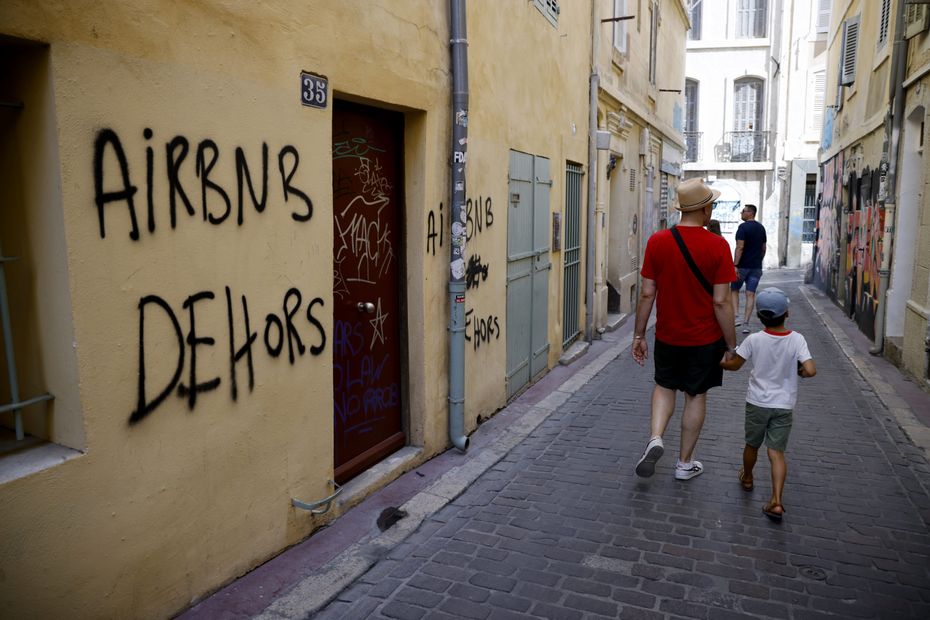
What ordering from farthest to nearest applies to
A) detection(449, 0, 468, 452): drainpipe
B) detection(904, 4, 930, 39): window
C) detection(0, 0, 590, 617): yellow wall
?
detection(904, 4, 930, 39): window
detection(449, 0, 468, 452): drainpipe
detection(0, 0, 590, 617): yellow wall

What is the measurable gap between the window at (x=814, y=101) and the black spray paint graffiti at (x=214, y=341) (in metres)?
24.9

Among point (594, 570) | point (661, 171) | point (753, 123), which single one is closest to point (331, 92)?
point (594, 570)

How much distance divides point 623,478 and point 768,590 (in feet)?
5.16

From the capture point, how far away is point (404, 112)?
200 inches

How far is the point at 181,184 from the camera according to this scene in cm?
309

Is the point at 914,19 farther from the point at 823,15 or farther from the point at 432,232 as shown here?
the point at 823,15

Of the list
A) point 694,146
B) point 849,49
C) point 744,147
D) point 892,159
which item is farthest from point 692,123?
point 892,159

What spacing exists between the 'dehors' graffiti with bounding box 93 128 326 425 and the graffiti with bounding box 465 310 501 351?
7.19 ft

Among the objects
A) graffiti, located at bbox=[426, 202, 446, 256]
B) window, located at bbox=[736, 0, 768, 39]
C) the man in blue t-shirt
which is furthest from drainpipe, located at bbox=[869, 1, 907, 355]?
window, located at bbox=[736, 0, 768, 39]

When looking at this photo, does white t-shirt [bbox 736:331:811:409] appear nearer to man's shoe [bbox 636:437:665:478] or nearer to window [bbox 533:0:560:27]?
man's shoe [bbox 636:437:665:478]

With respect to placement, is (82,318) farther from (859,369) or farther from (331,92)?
(859,369)

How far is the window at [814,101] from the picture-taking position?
24.5 metres

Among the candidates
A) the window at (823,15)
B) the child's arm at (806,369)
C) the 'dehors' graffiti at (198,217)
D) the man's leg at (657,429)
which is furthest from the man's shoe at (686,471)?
the window at (823,15)

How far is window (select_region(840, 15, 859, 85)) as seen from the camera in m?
12.9
